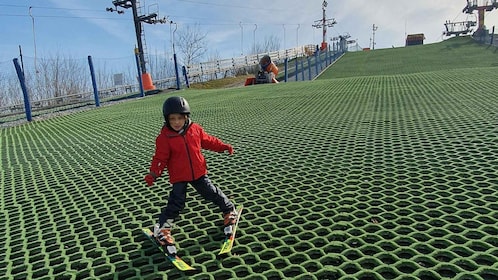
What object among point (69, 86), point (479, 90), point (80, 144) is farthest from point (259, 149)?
point (69, 86)

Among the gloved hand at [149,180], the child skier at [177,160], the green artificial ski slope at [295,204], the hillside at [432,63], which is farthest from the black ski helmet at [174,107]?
the hillside at [432,63]

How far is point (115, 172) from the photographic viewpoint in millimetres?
3820

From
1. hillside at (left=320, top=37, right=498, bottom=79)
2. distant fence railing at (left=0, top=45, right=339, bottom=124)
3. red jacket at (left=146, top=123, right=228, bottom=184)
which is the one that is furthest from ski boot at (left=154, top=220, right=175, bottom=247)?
hillside at (left=320, top=37, right=498, bottom=79)

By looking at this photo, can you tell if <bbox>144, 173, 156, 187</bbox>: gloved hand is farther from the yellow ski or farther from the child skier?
the yellow ski

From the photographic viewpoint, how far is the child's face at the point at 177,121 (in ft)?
6.71

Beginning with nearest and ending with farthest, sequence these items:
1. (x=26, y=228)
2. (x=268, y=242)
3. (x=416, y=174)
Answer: (x=268, y=242) < (x=26, y=228) < (x=416, y=174)

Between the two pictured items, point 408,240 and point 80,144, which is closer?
point 408,240

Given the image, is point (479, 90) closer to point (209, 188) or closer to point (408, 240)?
point (408, 240)

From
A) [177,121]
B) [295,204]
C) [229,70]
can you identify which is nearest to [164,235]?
[177,121]

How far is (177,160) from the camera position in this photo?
6.95 ft

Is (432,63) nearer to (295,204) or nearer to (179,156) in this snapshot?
(295,204)

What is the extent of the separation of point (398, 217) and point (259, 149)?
83.5 inches

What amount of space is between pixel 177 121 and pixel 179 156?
0.21 m

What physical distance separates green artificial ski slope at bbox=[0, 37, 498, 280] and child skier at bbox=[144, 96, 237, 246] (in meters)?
0.16
